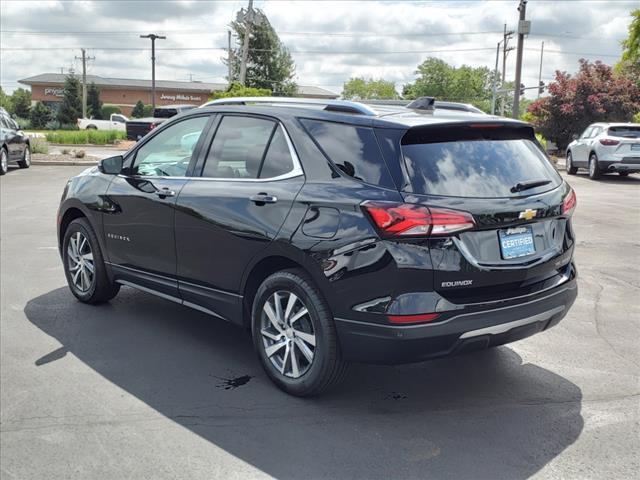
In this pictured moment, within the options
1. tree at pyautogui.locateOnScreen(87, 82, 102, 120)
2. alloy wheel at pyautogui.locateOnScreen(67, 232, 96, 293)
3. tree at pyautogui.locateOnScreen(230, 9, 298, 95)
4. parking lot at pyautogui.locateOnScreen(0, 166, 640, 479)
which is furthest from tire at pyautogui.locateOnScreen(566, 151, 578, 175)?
tree at pyautogui.locateOnScreen(87, 82, 102, 120)

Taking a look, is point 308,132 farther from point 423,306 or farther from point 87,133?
point 87,133

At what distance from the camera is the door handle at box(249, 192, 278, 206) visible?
168 inches

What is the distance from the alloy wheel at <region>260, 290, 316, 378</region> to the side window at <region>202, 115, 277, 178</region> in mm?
889

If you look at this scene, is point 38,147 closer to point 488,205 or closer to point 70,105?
point 488,205

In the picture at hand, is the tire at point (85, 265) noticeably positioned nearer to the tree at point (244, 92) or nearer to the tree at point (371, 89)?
the tree at point (244, 92)

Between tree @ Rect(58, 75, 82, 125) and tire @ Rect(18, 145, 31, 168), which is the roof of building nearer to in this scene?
tree @ Rect(58, 75, 82, 125)

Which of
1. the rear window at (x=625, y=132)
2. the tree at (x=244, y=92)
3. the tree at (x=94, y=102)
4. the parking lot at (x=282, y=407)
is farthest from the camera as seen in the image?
the tree at (x=94, y=102)

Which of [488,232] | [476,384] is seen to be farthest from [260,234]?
[476,384]

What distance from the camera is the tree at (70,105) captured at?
227 ft

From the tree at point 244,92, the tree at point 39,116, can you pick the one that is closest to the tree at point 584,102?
the tree at point 244,92

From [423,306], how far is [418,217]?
473mm

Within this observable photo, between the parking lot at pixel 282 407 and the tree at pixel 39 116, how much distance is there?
72.6 meters

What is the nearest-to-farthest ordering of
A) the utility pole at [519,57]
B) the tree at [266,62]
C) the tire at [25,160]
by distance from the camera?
1. the tire at [25,160]
2. the utility pole at [519,57]
3. the tree at [266,62]

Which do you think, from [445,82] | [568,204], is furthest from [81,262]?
[445,82]
